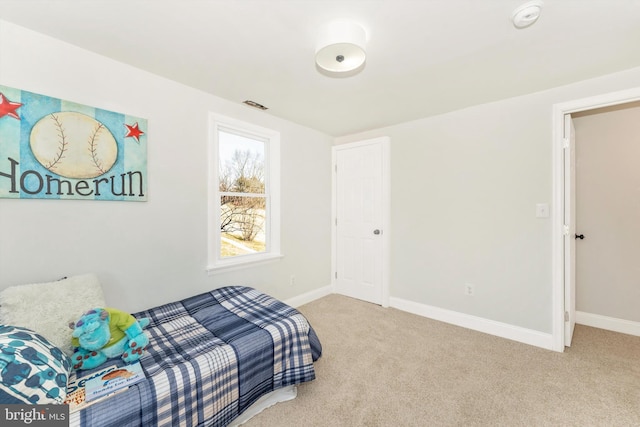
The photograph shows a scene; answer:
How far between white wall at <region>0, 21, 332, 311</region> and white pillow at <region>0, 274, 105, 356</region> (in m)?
0.23

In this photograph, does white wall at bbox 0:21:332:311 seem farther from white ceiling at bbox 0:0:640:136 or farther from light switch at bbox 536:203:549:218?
light switch at bbox 536:203:549:218

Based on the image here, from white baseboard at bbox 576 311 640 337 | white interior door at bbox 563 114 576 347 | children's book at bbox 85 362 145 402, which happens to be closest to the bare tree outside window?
children's book at bbox 85 362 145 402

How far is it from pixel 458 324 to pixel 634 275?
1.73 meters

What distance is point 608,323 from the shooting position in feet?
8.93

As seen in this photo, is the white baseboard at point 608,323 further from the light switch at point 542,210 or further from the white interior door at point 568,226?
the light switch at point 542,210

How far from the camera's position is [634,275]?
2.63 metres

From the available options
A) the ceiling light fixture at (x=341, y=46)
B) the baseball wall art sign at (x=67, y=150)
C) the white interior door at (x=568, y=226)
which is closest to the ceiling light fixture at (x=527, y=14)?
the ceiling light fixture at (x=341, y=46)

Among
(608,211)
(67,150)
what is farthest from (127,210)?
(608,211)

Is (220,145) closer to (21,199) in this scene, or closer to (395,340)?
(21,199)

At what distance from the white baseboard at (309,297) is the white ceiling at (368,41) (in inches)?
91.8

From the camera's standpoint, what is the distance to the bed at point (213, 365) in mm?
1185

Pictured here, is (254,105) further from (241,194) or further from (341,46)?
(341,46)

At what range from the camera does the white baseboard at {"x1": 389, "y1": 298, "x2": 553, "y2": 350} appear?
2.42 metres

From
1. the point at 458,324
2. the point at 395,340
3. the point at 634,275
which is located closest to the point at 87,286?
the point at 395,340
